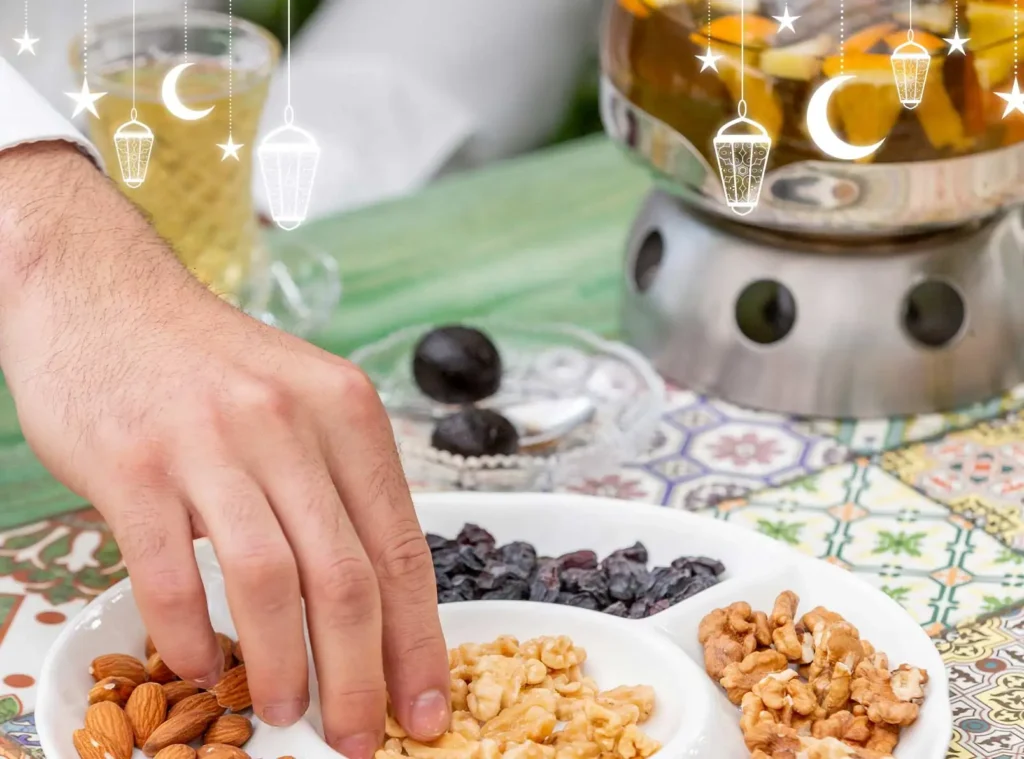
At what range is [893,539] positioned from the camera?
3.08ft

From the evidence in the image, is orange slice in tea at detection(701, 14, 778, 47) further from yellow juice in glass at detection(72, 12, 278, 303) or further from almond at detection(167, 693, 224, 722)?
almond at detection(167, 693, 224, 722)

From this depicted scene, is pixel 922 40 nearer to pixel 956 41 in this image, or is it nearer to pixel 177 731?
pixel 956 41

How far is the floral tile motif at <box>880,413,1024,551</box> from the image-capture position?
959 millimetres

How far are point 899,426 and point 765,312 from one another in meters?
0.14

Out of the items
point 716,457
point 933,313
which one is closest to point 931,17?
point 933,313

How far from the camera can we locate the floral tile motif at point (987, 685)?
→ 0.74 meters

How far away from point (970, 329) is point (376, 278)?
550 millimetres

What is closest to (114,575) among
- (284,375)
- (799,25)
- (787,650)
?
(284,375)

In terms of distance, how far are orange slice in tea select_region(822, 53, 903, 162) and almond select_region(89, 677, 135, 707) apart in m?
0.59

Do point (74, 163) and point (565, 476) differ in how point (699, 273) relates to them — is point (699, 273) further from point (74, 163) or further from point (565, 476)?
point (74, 163)

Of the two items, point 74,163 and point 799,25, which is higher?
point 799,25

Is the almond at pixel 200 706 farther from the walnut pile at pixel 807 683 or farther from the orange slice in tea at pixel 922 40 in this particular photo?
the orange slice in tea at pixel 922 40

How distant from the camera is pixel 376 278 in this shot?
4.35 feet

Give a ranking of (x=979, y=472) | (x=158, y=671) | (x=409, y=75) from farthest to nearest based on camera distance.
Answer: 1. (x=409, y=75)
2. (x=979, y=472)
3. (x=158, y=671)
